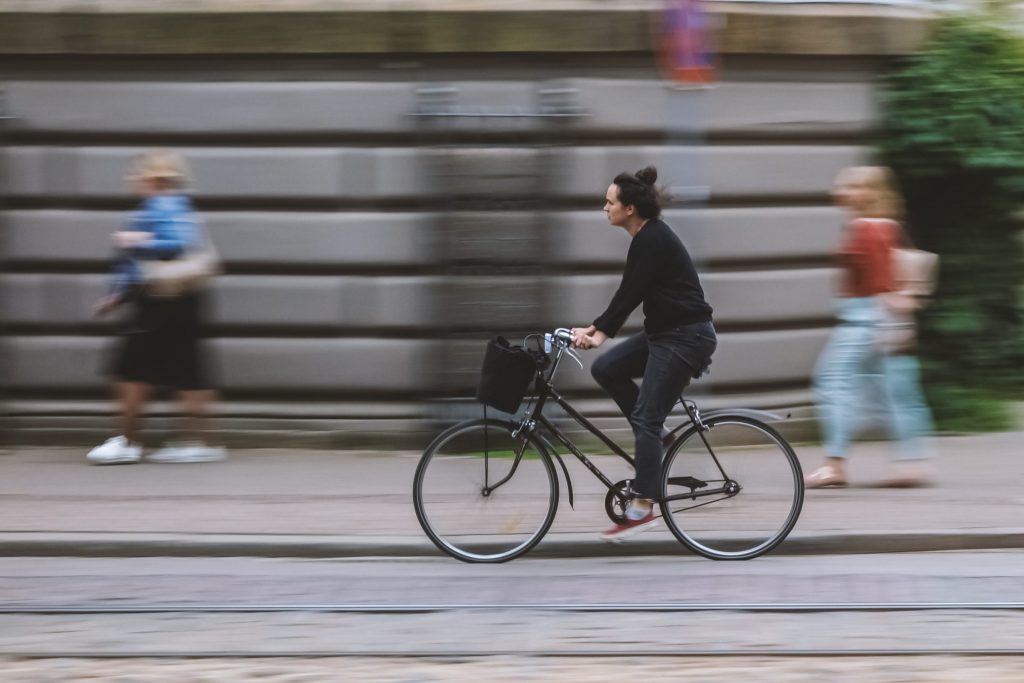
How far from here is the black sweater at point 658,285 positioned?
6.71m

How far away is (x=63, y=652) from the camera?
5.59 m

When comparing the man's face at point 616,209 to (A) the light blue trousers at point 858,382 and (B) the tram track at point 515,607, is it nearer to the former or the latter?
(B) the tram track at point 515,607

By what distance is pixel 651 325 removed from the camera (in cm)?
687

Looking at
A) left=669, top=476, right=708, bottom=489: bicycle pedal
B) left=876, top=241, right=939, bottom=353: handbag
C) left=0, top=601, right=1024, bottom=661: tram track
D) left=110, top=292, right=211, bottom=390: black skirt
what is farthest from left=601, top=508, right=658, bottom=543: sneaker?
left=110, top=292, right=211, bottom=390: black skirt

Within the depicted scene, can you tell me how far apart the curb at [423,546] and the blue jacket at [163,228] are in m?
2.38

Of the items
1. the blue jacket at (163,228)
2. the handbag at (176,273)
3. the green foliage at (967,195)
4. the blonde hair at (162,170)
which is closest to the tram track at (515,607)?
the handbag at (176,273)

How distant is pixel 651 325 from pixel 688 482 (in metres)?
0.77

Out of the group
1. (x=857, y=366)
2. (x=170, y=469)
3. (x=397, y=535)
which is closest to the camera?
(x=397, y=535)

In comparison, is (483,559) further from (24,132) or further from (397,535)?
(24,132)

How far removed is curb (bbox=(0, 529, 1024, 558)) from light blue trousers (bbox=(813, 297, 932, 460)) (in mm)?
1270

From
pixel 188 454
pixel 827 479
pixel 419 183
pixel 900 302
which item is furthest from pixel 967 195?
pixel 188 454

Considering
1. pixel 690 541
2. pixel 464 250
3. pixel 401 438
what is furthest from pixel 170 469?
pixel 690 541

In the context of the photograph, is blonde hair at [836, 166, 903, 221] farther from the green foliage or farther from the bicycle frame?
the green foliage

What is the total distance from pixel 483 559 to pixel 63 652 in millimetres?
2131
